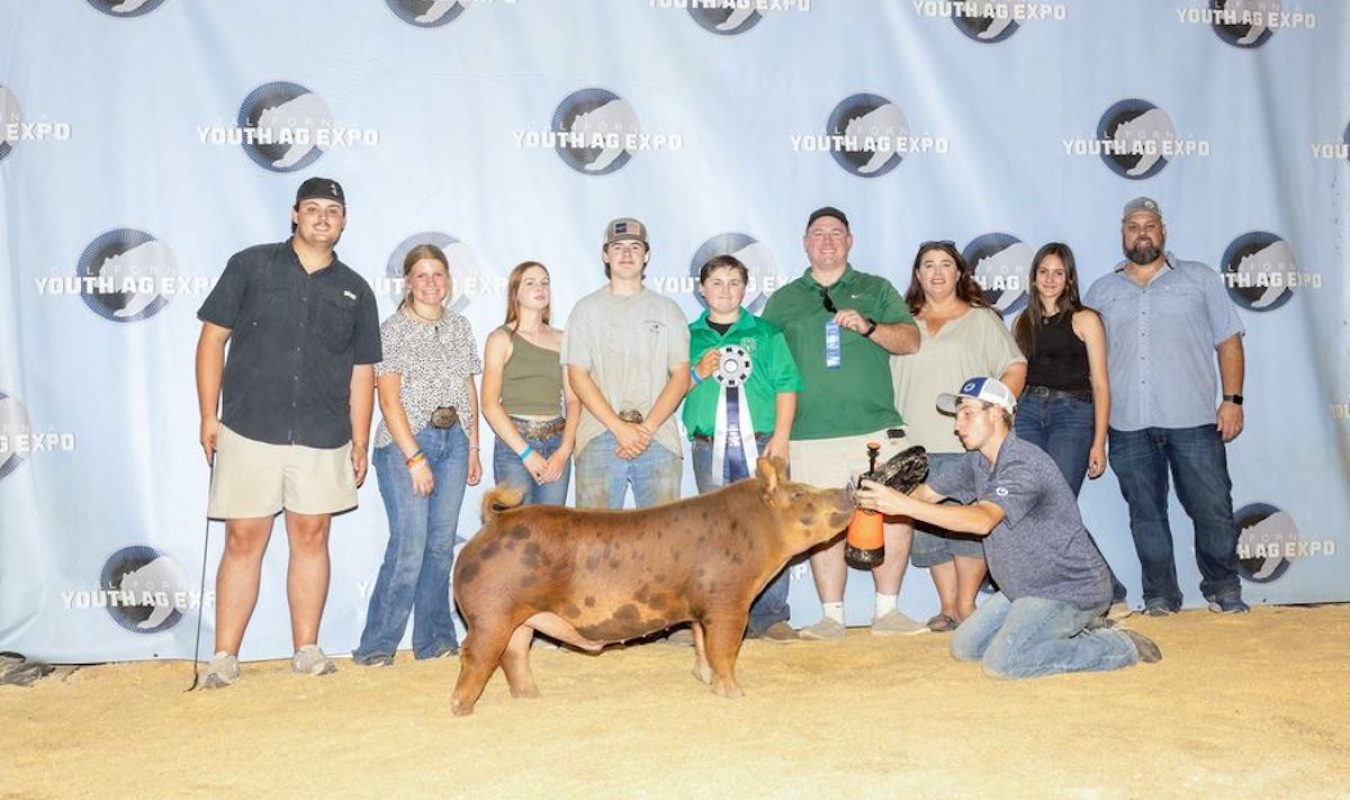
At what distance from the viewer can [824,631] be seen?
595 cm

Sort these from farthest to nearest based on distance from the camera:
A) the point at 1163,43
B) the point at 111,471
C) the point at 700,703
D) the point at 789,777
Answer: the point at 1163,43, the point at 111,471, the point at 700,703, the point at 789,777

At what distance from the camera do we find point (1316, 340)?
691cm

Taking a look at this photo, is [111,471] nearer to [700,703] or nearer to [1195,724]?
Result: [700,703]

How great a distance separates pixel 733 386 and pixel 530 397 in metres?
1.00

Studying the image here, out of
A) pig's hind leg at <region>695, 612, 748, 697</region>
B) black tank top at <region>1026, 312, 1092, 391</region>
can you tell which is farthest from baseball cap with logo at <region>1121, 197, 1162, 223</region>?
pig's hind leg at <region>695, 612, 748, 697</region>

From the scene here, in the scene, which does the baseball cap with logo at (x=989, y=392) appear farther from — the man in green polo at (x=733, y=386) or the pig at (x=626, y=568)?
the man in green polo at (x=733, y=386)

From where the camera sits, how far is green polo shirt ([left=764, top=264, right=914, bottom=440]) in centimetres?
588

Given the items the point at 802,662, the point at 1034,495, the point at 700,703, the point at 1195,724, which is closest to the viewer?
the point at 1195,724

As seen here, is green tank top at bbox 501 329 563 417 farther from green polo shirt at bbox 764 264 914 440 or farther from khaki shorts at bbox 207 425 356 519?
green polo shirt at bbox 764 264 914 440

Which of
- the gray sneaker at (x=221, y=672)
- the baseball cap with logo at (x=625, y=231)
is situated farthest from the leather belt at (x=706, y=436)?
the gray sneaker at (x=221, y=672)

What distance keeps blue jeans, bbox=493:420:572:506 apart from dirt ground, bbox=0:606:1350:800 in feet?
2.63

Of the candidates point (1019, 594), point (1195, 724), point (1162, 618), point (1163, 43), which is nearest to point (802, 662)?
point (1019, 594)

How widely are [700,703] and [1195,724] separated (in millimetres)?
1734

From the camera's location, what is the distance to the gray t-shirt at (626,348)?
5668 millimetres
